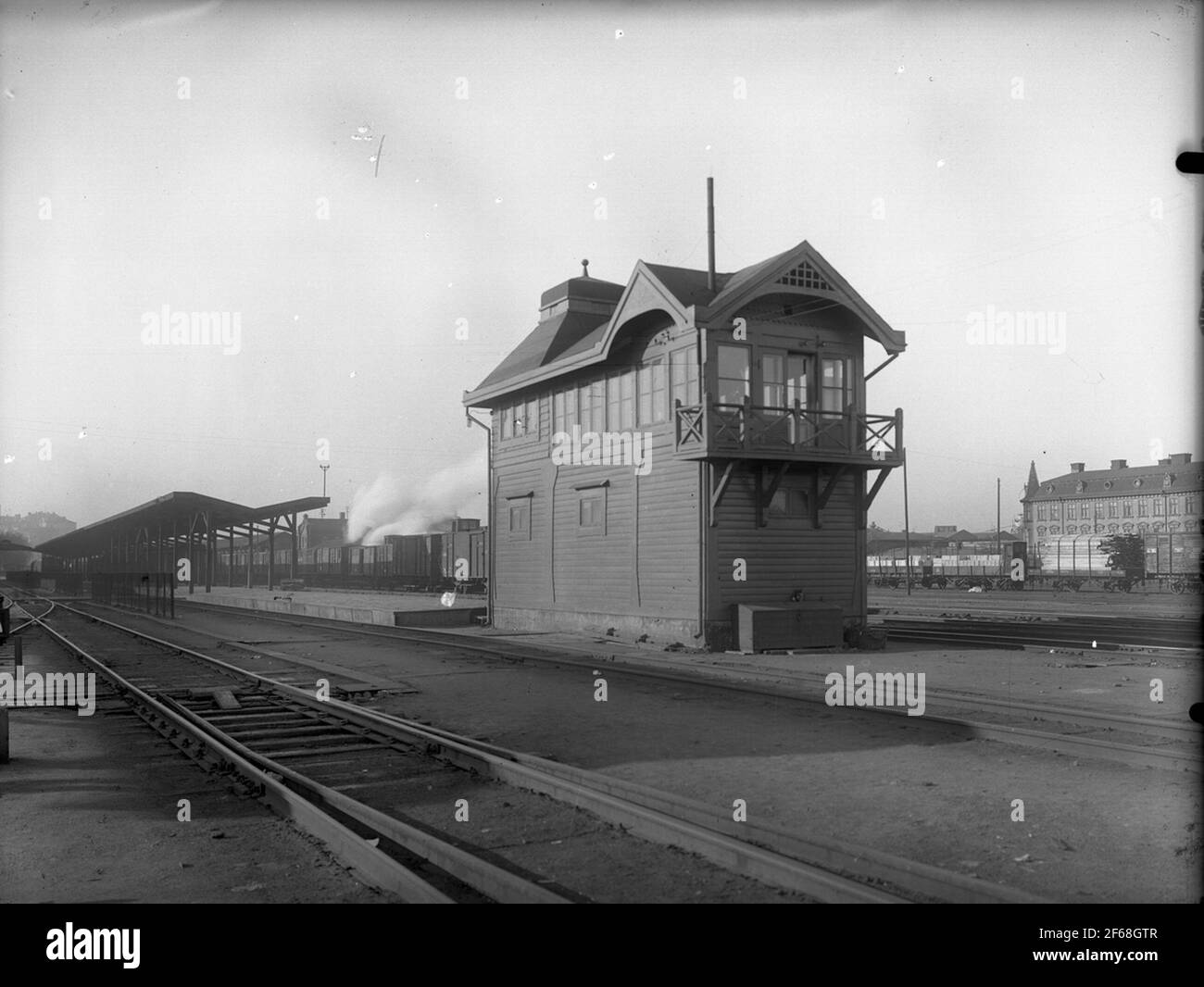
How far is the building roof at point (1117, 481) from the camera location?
93169mm

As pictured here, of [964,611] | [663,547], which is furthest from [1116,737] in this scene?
[964,611]

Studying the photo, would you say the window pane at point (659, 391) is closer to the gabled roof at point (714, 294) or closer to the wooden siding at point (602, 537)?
the wooden siding at point (602, 537)

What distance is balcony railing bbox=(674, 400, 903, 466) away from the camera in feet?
65.4

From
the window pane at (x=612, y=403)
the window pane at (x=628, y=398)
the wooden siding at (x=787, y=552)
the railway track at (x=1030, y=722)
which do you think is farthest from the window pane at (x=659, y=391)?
the railway track at (x=1030, y=722)

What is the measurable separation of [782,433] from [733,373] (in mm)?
1618
